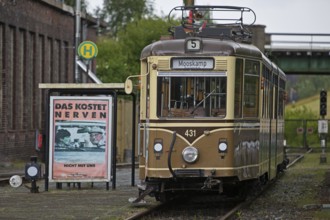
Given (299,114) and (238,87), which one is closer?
(238,87)

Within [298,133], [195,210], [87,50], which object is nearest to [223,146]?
[195,210]

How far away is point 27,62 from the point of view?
145ft

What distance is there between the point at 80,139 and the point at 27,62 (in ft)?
68.9

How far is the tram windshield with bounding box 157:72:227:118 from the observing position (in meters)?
18.5

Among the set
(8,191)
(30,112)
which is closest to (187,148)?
(8,191)

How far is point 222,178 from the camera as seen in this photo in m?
19.0

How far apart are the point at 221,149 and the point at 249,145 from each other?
4.37 feet

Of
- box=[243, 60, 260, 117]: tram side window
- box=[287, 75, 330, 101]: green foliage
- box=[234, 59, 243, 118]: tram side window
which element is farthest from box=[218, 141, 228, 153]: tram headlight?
box=[287, 75, 330, 101]: green foliage

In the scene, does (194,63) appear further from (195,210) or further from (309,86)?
(309,86)

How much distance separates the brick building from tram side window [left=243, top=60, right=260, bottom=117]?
864 inches

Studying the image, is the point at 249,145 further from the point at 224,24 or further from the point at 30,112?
the point at 30,112

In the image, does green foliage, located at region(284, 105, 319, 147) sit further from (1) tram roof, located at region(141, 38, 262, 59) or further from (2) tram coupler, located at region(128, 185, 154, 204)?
(1) tram roof, located at region(141, 38, 262, 59)

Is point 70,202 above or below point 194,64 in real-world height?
below

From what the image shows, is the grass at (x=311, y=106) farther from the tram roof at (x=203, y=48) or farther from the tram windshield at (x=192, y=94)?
the tram windshield at (x=192, y=94)
